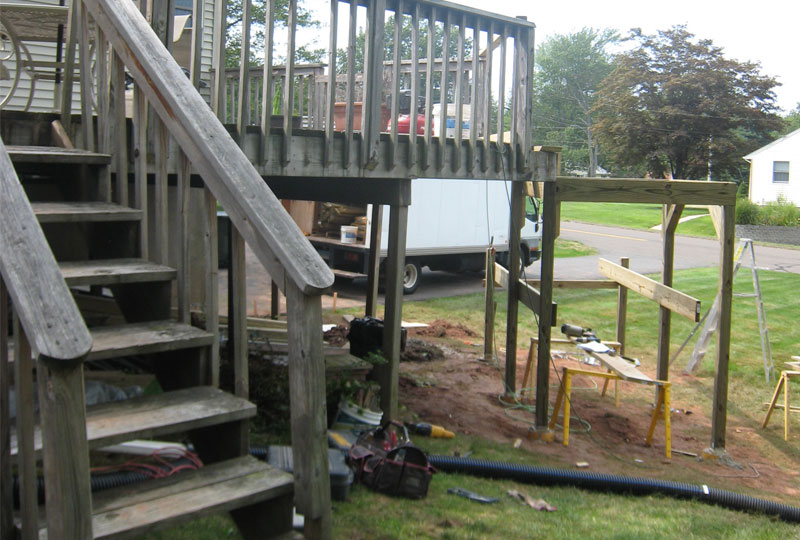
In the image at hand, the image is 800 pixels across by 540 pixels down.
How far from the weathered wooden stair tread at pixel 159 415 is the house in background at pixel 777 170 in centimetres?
3856

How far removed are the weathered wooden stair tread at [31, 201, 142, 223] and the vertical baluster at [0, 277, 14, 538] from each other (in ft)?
3.44

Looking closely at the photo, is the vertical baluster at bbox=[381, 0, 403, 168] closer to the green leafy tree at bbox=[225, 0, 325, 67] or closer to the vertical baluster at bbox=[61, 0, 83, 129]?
the vertical baluster at bbox=[61, 0, 83, 129]

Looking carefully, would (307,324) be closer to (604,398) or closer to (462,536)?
(462,536)

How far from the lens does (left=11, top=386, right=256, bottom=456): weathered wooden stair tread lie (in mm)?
2727

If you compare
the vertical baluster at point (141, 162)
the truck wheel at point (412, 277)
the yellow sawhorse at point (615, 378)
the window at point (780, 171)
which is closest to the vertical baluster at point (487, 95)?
the yellow sawhorse at point (615, 378)

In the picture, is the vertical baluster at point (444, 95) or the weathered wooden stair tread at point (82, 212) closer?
the weathered wooden stair tread at point (82, 212)

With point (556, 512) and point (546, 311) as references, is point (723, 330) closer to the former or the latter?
point (546, 311)

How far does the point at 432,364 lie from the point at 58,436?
25.7 feet

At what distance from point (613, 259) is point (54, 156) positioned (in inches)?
805

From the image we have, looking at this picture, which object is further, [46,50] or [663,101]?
[663,101]

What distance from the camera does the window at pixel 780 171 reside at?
1490 inches

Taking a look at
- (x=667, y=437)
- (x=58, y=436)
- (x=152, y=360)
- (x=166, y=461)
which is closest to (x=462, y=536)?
(x=166, y=461)

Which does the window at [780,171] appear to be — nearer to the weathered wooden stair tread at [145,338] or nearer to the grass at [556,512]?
the grass at [556,512]

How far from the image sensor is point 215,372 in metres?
3.30
